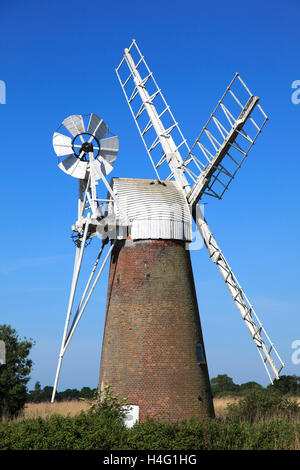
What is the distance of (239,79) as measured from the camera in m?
24.3

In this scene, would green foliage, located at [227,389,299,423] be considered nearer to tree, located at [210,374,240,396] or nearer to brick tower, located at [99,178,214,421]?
brick tower, located at [99,178,214,421]

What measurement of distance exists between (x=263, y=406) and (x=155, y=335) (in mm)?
7813

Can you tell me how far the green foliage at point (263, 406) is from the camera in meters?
26.5

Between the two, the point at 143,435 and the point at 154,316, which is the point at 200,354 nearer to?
the point at 154,316

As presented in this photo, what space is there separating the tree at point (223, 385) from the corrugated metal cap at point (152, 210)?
32.1m

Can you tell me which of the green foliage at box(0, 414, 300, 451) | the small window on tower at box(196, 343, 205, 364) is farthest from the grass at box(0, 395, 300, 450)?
the small window on tower at box(196, 343, 205, 364)

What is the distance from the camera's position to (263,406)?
27.2m

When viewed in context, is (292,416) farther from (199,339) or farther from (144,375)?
(144,375)

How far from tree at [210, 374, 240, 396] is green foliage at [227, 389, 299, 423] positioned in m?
25.9

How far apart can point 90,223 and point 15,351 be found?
8843mm

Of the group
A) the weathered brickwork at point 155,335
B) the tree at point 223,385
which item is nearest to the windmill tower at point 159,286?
the weathered brickwork at point 155,335

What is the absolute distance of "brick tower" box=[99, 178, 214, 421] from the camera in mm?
22469
